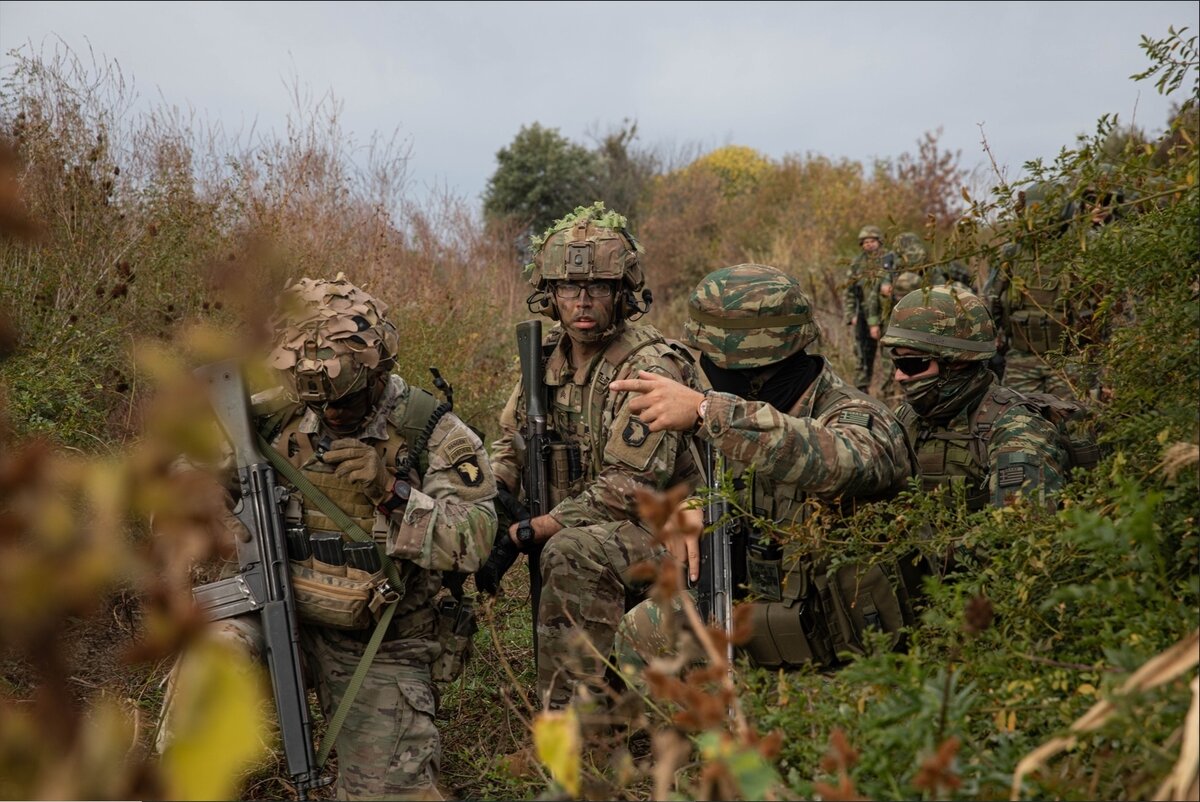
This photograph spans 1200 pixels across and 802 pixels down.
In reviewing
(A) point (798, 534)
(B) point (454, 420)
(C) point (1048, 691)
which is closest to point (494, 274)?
(B) point (454, 420)

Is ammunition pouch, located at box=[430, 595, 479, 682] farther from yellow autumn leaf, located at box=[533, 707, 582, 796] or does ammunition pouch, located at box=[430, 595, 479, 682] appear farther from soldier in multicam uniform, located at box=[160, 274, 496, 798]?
yellow autumn leaf, located at box=[533, 707, 582, 796]

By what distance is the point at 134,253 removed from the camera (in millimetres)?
6914

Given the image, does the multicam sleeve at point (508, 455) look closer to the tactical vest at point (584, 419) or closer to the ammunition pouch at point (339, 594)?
the tactical vest at point (584, 419)

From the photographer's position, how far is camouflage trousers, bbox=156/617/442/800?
372cm

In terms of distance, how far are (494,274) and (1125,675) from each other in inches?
372

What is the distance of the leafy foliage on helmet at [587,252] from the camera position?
4.83 metres

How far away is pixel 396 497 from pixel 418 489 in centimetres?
16

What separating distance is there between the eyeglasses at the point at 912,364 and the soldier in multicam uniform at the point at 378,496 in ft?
5.79

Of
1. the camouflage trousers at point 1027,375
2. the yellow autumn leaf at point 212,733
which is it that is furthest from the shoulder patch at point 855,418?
the camouflage trousers at point 1027,375

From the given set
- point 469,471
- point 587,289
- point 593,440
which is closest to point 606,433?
point 593,440

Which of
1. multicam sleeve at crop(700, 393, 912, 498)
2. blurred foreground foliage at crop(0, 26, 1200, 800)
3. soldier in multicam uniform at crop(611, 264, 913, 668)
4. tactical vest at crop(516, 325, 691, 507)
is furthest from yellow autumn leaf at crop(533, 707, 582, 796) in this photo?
tactical vest at crop(516, 325, 691, 507)

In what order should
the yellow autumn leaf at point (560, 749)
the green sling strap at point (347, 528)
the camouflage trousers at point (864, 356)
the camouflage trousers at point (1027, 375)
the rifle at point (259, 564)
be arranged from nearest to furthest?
the yellow autumn leaf at point (560, 749) < the rifle at point (259, 564) < the green sling strap at point (347, 528) < the camouflage trousers at point (1027, 375) < the camouflage trousers at point (864, 356)

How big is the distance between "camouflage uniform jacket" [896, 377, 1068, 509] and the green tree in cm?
1985

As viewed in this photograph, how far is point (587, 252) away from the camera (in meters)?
4.84
